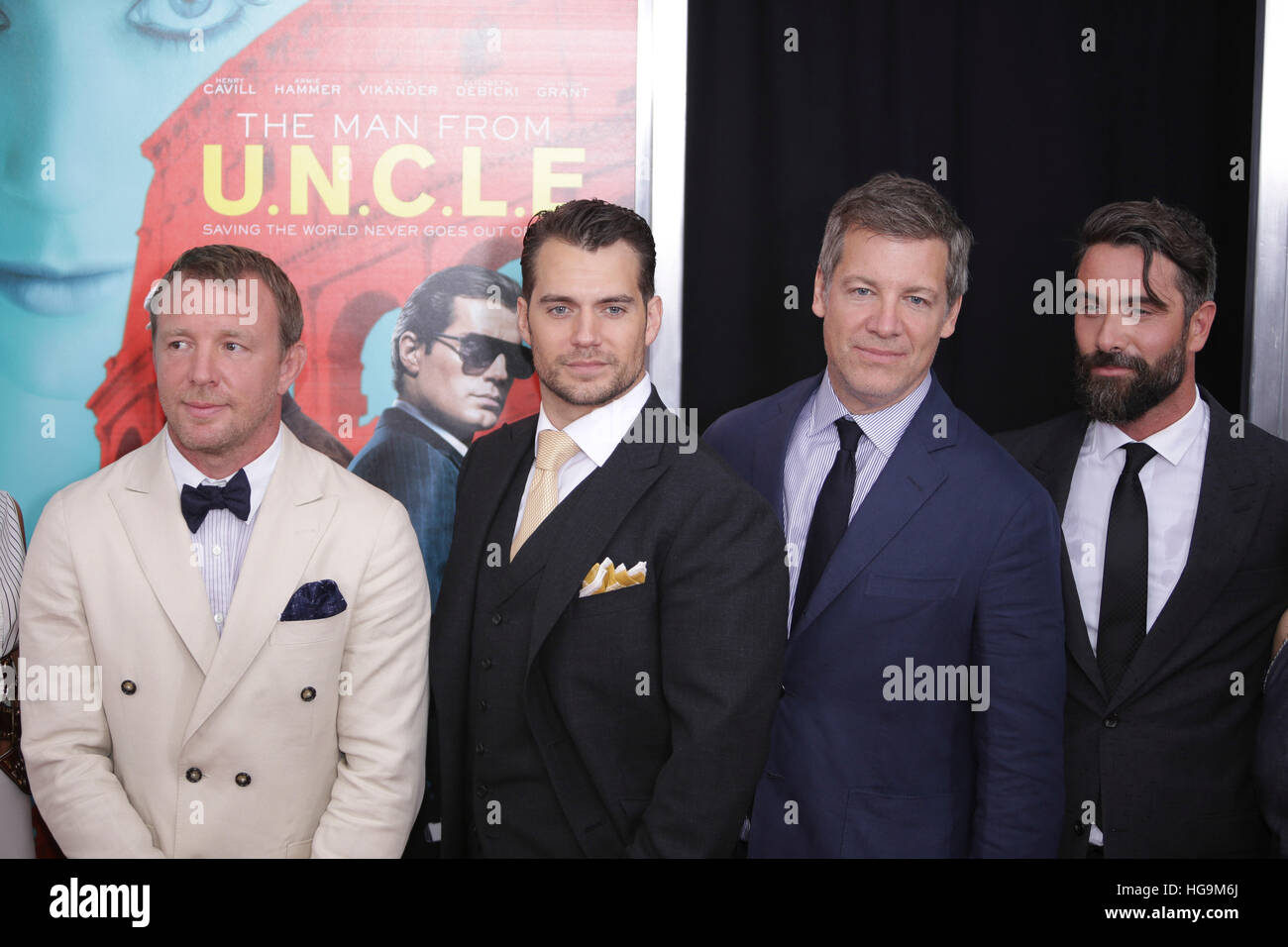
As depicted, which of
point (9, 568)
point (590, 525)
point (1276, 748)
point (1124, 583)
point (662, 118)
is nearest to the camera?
point (1276, 748)

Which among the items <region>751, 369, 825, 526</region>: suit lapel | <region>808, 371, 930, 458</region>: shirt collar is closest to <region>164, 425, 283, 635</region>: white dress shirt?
<region>751, 369, 825, 526</region>: suit lapel

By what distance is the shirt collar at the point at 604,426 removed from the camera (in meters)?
2.06

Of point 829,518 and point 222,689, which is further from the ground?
point 829,518

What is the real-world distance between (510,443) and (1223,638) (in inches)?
64.7

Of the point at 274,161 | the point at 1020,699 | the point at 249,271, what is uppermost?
the point at 274,161

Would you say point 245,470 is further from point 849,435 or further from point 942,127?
point 942,127

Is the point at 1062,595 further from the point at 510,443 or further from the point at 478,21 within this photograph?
the point at 478,21

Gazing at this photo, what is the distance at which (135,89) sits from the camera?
2516 mm

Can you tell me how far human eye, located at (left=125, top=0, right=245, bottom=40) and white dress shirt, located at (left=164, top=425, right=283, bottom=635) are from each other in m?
1.14

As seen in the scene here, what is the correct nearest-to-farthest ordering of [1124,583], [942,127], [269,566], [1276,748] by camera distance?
[1276,748] → [269,566] → [1124,583] → [942,127]

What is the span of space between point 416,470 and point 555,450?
61 cm

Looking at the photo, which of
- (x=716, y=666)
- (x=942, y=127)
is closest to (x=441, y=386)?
(x=716, y=666)

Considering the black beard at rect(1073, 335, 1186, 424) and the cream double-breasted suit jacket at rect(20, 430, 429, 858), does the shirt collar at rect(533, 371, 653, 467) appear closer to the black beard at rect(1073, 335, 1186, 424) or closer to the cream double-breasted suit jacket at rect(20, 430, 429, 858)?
the cream double-breasted suit jacket at rect(20, 430, 429, 858)

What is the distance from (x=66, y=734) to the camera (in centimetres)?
212
